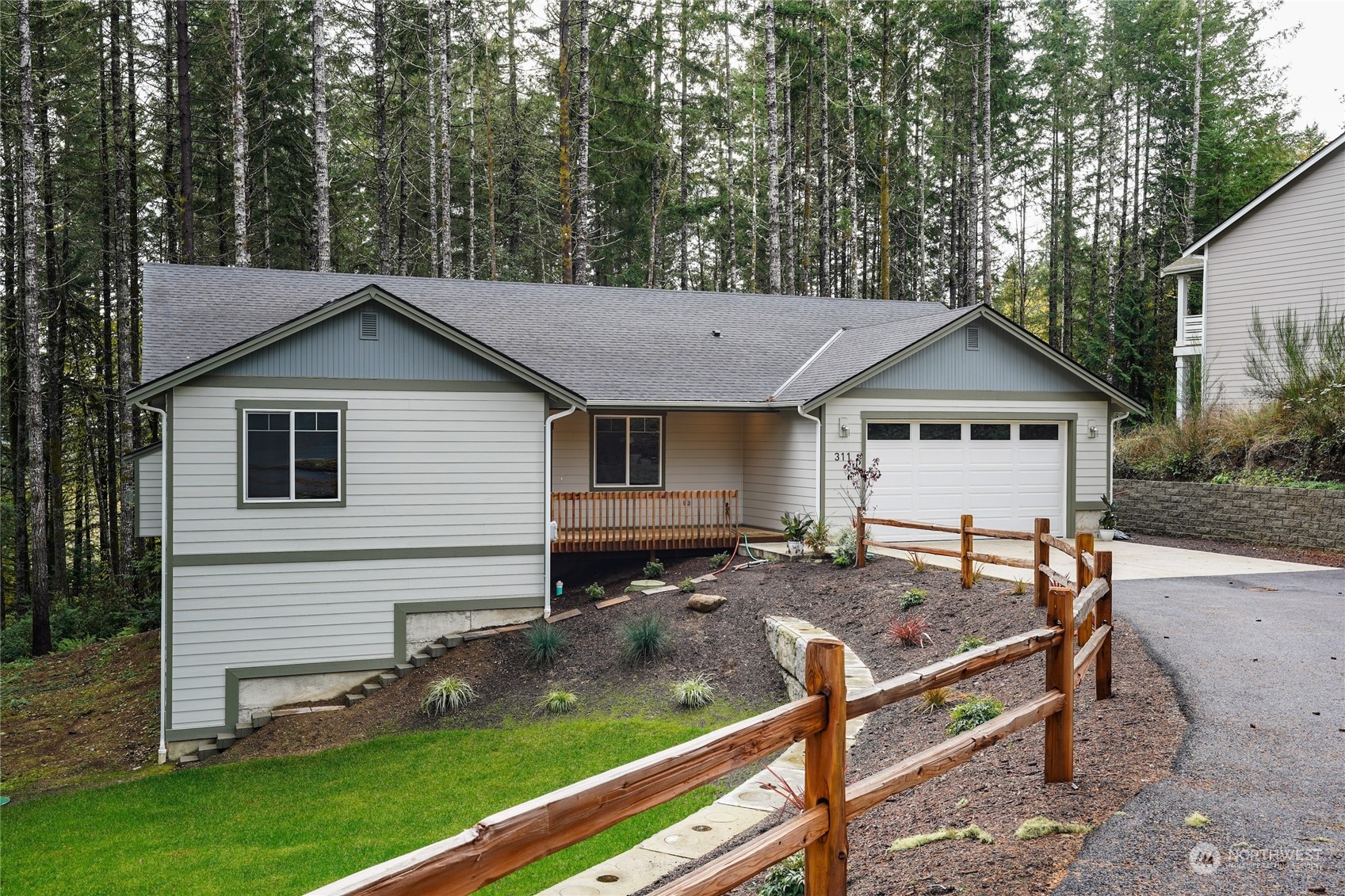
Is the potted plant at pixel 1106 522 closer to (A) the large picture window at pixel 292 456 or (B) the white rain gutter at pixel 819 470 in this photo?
(B) the white rain gutter at pixel 819 470

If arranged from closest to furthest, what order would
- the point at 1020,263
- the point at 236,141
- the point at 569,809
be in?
the point at 569,809, the point at 236,141, the point at 1020,263

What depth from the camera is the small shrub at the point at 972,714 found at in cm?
639

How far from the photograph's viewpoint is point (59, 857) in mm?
8320

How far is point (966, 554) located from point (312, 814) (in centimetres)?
768

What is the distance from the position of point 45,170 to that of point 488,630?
53.0ft

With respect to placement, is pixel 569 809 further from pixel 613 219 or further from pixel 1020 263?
pixel 1020 263

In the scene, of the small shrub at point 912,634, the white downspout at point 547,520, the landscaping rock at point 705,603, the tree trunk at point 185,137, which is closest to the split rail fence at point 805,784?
the small shrub at point 912,634

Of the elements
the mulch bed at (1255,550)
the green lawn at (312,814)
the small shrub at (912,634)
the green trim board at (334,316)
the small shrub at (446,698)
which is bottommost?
the green lawn at (312,814)

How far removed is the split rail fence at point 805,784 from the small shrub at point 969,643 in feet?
11.3

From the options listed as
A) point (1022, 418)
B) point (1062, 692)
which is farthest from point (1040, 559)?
point (1022, 418)

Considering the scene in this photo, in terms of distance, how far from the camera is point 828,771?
125 inches

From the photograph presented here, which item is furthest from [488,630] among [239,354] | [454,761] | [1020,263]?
[1020,263]

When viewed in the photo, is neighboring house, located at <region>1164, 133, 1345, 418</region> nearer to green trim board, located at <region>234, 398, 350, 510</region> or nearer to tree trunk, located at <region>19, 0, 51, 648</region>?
green trim board, located at <region>234, 398, 350, 510</region>

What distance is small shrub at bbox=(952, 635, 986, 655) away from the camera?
8.54 meters
